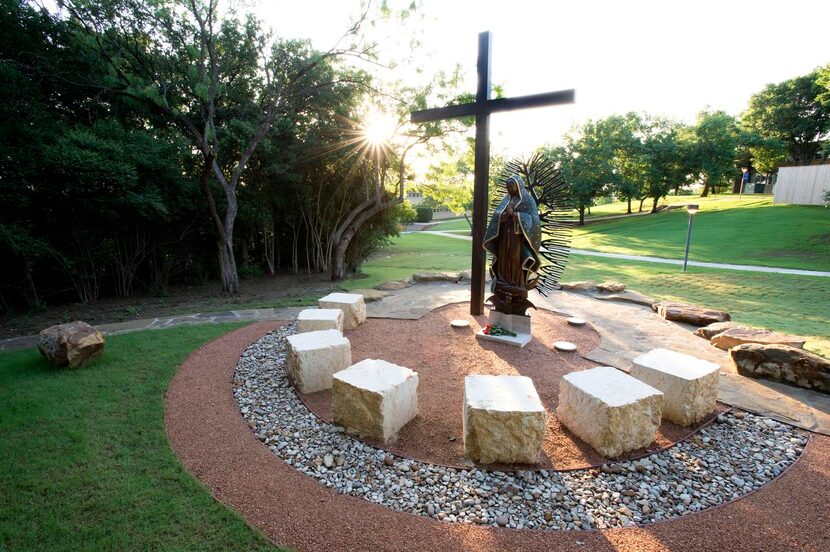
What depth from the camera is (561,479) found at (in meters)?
3.29

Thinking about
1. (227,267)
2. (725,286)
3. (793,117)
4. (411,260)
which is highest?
(793,117)

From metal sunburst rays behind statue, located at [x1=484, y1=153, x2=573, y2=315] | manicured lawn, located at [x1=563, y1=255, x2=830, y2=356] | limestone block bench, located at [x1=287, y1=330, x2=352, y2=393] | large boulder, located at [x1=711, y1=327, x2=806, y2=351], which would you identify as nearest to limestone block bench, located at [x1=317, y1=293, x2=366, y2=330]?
limestone block bench, located at [x1=287, y1=330, x2=352, y2=393]

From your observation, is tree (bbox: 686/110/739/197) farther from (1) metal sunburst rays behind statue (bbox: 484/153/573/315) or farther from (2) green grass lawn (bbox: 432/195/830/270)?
(1) metal sunburst rays behind statue (bbox: 484/153/573/315)

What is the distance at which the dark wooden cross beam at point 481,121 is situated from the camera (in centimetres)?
668

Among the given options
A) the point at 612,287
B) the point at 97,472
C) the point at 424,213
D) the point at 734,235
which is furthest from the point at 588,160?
the point at 97,472

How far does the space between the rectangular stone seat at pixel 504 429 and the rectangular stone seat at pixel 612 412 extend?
1.86ft

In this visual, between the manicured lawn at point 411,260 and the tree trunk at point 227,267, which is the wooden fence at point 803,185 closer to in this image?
the manicured lawn at point 411,260

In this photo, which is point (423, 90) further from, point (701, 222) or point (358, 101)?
point (701, 222)

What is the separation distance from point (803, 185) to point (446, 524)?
34.1 meters

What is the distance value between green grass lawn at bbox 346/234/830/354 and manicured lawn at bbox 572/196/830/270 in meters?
3.41

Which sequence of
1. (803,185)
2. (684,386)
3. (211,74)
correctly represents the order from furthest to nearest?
1. (803,185)
2. (211,74)
3. (684,386)

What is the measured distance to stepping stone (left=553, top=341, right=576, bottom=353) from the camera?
5953 mm

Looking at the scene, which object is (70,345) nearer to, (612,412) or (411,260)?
(612,412)

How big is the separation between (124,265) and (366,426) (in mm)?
10119
